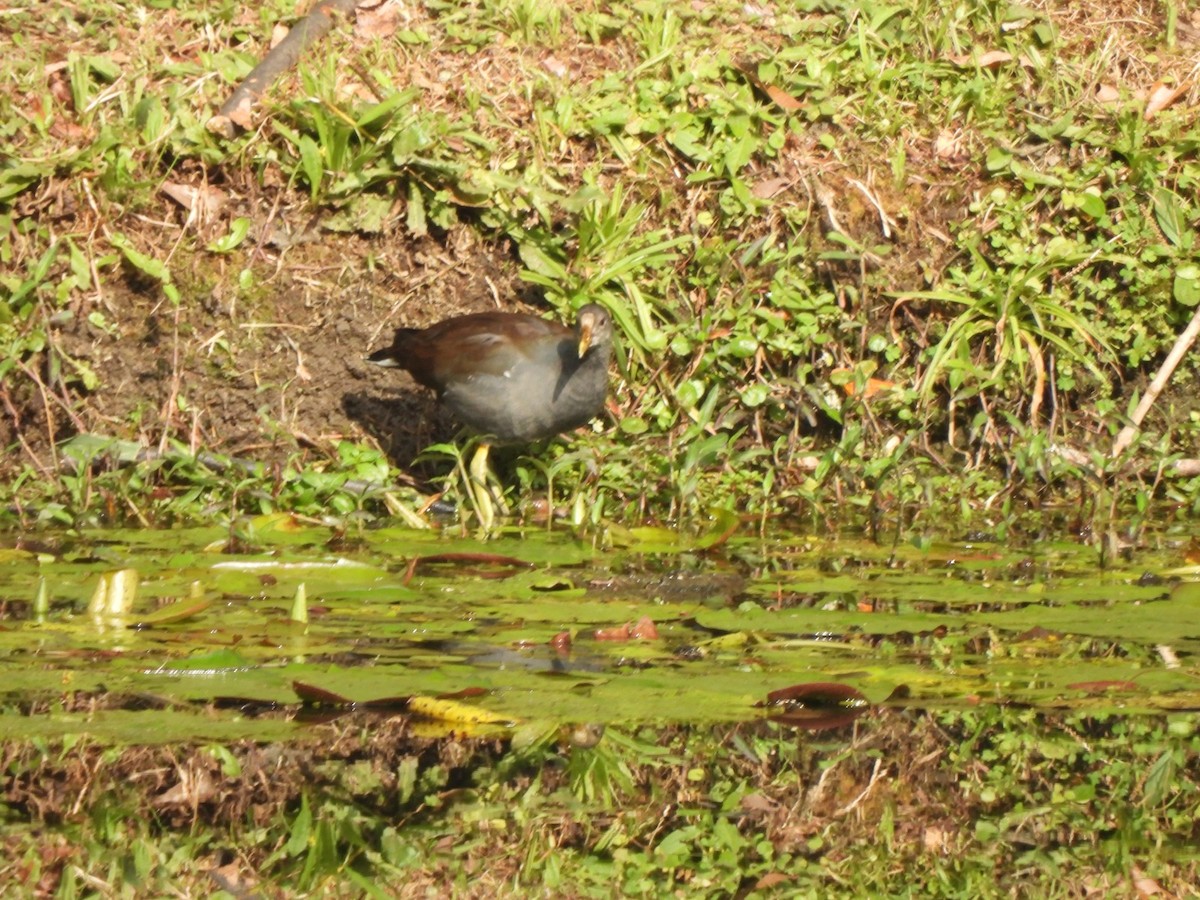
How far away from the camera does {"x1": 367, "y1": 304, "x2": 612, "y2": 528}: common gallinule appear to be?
21.1 ft

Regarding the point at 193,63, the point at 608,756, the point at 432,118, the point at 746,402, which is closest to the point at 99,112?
the point at 193,63

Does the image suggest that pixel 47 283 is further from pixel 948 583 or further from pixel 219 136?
pixel 948 583

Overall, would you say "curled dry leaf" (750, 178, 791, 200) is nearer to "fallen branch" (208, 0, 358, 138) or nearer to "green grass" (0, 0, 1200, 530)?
"green grass" (0, 0, 1200, 530)

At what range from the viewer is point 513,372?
643cm

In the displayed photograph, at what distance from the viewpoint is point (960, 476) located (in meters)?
6.84

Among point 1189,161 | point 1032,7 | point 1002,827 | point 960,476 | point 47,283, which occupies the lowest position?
point 1002,827

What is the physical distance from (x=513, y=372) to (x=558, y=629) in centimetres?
173

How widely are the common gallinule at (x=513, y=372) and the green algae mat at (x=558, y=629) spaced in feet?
1.83

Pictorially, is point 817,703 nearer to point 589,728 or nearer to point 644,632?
point 589,728

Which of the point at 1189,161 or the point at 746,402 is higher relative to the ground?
the point at 1189,161

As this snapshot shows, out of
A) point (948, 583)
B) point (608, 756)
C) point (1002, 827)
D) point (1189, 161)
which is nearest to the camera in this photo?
point (1002, 827)

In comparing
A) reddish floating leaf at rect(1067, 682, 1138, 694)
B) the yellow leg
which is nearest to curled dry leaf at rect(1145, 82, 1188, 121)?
the yellow leg

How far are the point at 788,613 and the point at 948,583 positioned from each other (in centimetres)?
67

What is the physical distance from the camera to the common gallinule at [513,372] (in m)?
6.45
